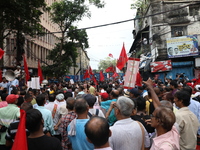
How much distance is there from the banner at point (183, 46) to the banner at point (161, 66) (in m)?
0.93

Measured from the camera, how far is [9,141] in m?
2.92

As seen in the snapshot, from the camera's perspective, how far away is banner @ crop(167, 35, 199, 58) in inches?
872

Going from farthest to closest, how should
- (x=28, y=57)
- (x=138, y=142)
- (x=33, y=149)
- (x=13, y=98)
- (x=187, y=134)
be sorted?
(x=28, y=57)
(x=13, y=98)
(x=187, y=134)
(x=138, y=142)
(x=33, y=149)

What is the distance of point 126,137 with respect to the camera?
2797mm

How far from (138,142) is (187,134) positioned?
1052 millimetres

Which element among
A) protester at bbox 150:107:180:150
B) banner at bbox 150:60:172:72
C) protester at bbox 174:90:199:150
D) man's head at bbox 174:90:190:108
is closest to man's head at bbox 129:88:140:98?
man's head at bbox 174:90:190:108

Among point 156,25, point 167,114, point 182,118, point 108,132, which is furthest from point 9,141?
point 156,25

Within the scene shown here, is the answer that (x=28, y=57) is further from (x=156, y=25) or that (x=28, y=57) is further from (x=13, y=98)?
(x=13, y=98)

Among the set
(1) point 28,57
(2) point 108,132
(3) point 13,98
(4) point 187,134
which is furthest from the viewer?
(1) point 28,57

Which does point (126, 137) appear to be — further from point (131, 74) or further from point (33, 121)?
point (131, 74)

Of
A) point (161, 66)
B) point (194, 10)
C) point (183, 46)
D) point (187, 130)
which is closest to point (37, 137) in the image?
point (187, 130)

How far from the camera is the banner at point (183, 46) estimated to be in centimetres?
2216

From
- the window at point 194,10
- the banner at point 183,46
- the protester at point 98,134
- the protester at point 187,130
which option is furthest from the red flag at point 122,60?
the window at point 194,10

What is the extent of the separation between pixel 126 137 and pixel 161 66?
2179cm
